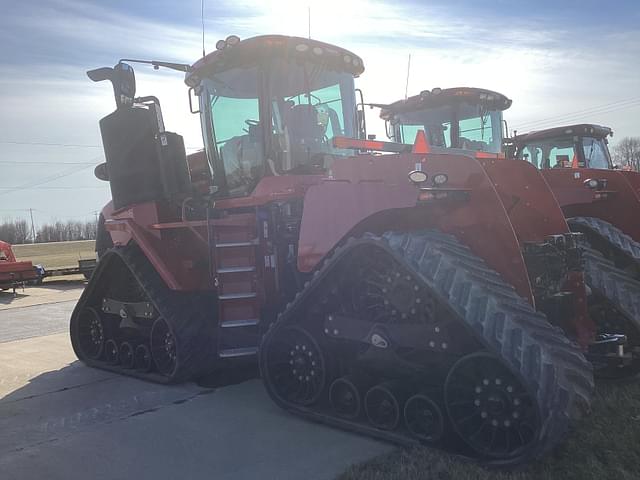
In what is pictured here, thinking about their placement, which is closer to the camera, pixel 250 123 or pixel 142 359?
pixel 250 123

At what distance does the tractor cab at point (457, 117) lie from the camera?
8531 mm

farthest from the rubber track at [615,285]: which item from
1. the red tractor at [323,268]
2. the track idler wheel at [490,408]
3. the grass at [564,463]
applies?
the track idler wheel at [490,408]

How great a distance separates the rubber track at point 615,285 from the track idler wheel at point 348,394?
196 centimetres

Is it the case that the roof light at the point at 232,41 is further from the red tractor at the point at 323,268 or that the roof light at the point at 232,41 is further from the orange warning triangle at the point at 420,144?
the orange warning triangle at the point at 420,144

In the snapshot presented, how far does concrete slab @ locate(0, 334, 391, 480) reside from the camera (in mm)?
4012

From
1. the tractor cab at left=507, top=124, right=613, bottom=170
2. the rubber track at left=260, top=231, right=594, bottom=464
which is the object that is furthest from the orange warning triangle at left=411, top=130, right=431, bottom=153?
the tractor cab at left=507, top=124, right=613, bottom=170

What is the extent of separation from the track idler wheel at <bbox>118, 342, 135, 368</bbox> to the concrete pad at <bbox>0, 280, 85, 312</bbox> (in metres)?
7.63

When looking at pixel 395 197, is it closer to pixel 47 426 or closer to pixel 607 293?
pixel 607 293

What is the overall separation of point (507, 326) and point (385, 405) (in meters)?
1.18

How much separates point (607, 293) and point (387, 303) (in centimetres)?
194

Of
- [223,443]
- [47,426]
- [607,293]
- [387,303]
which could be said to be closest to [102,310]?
[47,426]

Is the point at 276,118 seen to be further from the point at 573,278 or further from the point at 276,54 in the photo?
the point at 573,278

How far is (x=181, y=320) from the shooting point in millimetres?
6039

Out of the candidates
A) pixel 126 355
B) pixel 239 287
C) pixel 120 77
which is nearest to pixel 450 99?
pixel 120 77
